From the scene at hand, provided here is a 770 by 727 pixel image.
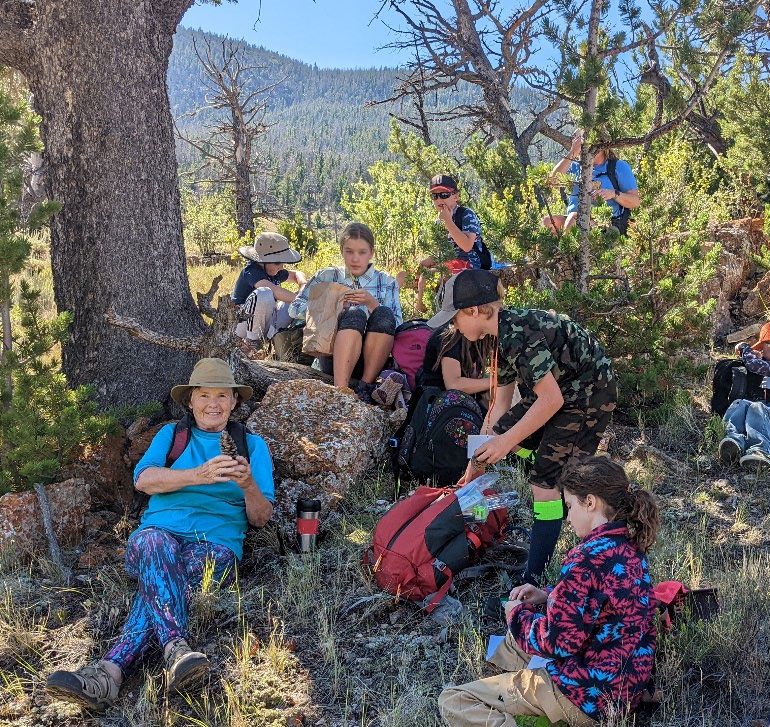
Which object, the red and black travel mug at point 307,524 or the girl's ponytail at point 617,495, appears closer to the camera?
the girl's ponytail at point 617,495

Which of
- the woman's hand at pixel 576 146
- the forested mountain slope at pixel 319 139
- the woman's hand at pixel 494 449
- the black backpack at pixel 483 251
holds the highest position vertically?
the forested mountain slope at pixel 319 139

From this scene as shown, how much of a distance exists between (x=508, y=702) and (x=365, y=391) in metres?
3.04

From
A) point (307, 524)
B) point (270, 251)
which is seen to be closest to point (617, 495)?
point (307, 524)

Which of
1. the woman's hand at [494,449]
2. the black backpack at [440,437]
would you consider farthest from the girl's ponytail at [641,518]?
the black backpack at [440,437]

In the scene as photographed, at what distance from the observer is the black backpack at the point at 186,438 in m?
3.57

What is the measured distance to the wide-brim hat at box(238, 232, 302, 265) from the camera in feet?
21.1

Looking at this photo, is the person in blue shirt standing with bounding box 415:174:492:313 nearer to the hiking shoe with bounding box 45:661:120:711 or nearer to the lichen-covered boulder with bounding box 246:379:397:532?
the lichen-covered boulder with bounding box 246:379:397:532

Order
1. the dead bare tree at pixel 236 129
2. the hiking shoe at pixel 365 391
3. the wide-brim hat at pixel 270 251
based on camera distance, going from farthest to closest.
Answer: the dead bare tree at pixel 236 129
the wide-brim hat at pixel 270 251
the hiking shoe at pixel 365 391

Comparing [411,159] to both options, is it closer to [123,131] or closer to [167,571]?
[123,131]

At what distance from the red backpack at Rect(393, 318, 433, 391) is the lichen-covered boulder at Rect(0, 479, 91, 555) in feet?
7.42

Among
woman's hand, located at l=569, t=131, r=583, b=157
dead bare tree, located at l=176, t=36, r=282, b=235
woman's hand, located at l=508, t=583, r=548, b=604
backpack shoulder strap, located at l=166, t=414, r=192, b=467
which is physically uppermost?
dead bare tree, located at l=176, t=36, r=282, b=235

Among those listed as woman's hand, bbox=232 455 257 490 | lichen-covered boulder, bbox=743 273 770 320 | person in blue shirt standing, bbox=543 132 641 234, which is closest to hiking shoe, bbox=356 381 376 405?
person in blue shirt standing, bbox=543 132 641 234

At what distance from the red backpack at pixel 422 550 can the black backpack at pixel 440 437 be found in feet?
3.05

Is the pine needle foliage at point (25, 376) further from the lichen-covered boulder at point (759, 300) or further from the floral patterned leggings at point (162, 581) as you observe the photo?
the lichen-covered boulder at point (759, 300)
